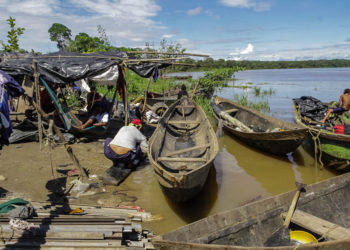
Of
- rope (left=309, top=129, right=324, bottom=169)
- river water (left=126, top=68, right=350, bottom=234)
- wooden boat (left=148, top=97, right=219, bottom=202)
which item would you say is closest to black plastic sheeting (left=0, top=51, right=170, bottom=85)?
wooden boat (left=148, top=97, right=219, bottom=202)

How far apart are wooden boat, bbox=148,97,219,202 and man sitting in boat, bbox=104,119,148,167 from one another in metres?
0.45

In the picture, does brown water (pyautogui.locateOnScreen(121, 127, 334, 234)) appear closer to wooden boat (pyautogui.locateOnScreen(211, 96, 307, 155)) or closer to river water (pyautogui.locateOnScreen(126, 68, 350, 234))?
river water (pyautogui.locateOnScreen(126, 68, 350, 234))

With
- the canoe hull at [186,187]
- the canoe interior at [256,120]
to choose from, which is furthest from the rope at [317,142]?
the canoe hull at [186,187]

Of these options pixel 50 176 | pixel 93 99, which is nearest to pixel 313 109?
pixel 93 99

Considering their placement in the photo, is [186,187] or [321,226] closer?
[321,226]

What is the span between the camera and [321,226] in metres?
2.95

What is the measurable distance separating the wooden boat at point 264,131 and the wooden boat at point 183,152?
127 centimetres

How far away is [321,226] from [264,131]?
4.99m

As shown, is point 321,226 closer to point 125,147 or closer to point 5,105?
point 125,147

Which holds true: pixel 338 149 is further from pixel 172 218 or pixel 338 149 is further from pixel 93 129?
pixel 93 129

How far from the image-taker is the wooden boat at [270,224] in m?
2.38

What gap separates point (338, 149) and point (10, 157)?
7681 millimetres

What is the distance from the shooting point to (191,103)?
927cm

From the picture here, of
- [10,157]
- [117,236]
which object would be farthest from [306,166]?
[10,157]
